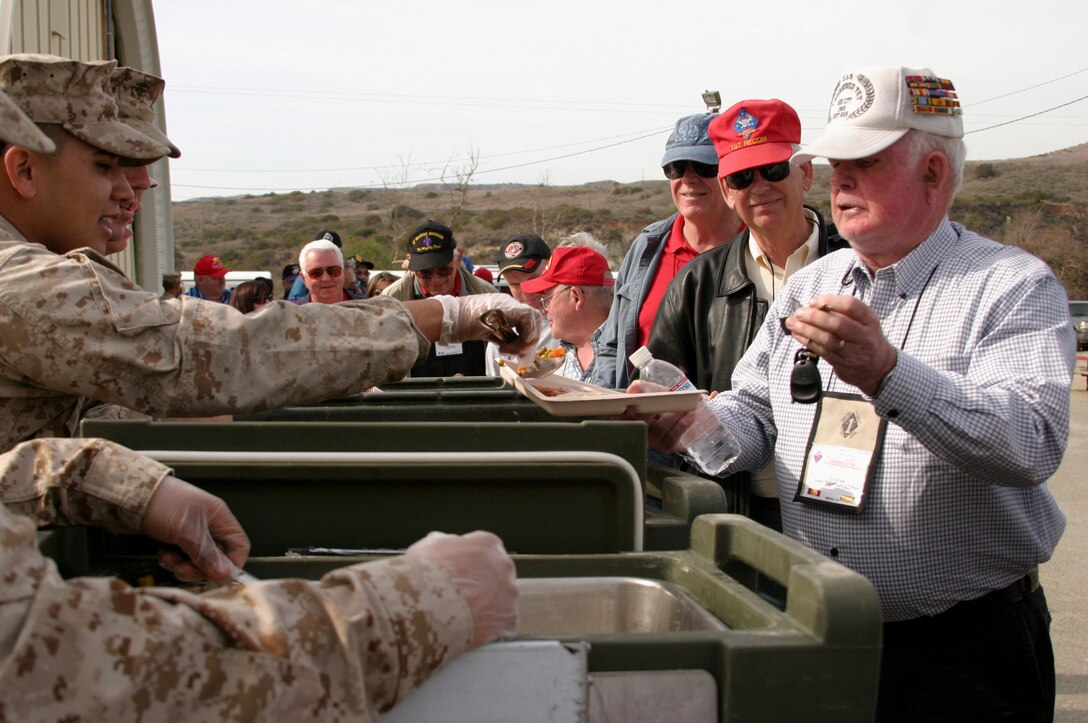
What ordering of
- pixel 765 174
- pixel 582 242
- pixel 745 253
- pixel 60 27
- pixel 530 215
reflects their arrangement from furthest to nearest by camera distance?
pixel 530 215 → pixel 60 27 → pixel 582 242 → pixel 745 253 → pixel 765 174

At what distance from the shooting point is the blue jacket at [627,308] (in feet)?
13.0

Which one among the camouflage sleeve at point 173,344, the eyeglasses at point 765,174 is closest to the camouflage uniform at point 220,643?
the camouflage sleeve at point 173,344

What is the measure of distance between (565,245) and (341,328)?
2.85 m

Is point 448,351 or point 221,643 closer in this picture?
point 221,643

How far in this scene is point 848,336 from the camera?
6.40 ft

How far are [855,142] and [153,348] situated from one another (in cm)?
157

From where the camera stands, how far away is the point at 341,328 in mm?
2121

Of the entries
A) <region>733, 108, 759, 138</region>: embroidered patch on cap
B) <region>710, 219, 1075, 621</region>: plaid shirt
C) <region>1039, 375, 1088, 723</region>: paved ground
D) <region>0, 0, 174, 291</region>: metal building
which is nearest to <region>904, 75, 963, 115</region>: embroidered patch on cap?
<region>710, 219, 1075, 621</region>: plaid shirt

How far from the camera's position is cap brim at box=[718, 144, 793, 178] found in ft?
10.8

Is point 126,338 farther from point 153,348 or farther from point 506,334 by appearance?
point 506,334

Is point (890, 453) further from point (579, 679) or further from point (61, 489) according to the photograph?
point (61, 489)

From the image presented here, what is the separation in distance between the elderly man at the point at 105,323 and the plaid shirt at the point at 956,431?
998 millimetres

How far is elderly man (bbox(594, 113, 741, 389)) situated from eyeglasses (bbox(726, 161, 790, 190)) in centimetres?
65

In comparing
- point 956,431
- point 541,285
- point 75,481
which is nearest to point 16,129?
point 75,481
